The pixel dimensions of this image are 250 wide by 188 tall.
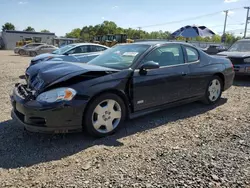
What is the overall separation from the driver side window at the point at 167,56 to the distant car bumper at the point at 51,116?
1532 millimetres

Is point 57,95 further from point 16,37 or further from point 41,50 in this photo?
point 16,37

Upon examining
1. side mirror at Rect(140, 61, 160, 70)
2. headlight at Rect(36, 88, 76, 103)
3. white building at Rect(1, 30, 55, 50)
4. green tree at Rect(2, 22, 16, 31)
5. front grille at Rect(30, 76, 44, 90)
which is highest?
green tree at Rect(2, 22, 16, 31)

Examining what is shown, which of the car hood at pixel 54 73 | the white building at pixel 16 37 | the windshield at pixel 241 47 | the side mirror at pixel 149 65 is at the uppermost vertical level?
the white building at pixel 16 37

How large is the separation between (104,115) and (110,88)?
1.37 feet

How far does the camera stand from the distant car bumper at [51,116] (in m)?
2.98

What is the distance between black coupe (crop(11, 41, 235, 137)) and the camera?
10.0 ft

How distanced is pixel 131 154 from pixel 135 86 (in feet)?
3.77

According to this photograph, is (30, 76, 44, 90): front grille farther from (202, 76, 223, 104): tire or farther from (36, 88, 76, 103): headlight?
(202, 76, 223, 104): tire

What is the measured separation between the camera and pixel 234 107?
5125mm

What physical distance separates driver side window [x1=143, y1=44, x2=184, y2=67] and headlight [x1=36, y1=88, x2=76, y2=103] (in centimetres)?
147

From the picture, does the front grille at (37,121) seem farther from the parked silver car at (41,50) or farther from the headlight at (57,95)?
the parked silver car at (41,50)

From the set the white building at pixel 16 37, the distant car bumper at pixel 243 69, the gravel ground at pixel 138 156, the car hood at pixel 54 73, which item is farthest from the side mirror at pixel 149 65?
the white building at pixel 16 37

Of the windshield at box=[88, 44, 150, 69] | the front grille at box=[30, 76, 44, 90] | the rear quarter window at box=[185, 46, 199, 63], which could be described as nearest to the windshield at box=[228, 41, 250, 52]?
the rear quarter window at box=[185, 46, 199, 63]

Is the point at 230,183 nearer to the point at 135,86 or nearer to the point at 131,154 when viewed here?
the point at 131,154
